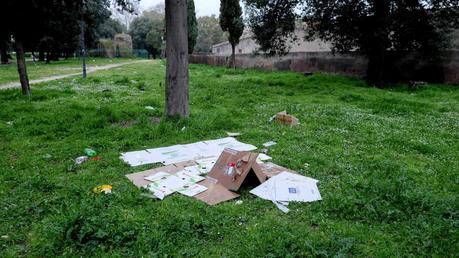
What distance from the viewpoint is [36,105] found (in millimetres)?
8297

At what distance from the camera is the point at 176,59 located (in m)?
6.70

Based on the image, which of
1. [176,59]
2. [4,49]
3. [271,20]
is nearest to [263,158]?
[176,59]

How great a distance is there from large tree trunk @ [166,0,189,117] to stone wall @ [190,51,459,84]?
31.2 feet

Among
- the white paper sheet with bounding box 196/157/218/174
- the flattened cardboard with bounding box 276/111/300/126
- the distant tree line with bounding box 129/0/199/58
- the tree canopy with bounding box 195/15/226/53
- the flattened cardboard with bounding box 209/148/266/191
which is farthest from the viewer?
the tree canopy with bounding box 195/15/226/53

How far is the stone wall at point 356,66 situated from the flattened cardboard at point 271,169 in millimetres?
10390

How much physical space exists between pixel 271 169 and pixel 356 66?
1171 centimetres

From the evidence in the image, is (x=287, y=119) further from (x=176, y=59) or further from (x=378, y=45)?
(x=378, y=45)

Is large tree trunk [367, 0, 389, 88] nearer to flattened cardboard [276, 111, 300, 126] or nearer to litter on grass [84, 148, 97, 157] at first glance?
flattened cardboard [276, 111, 300, 126]

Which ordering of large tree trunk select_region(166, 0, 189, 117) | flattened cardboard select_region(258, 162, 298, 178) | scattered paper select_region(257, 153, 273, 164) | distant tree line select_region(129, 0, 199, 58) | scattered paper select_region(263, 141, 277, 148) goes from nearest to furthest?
flattened cardboard select_region(258, 162, 298, 178), scattered paper select_region(257, 153, 273, 164), scattered paper select_region(263, 141, 277, 148), large tree trunk select_region(166, 0, 189, 117), distant tree line select_region(129, 0, 199, 58)

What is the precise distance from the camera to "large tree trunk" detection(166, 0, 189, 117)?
6570mm

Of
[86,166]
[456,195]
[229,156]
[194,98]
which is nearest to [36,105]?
[194,98]

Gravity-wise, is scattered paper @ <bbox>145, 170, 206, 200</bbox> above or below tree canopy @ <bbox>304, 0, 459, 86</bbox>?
below

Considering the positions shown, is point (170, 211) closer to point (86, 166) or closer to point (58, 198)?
point (58, 198)

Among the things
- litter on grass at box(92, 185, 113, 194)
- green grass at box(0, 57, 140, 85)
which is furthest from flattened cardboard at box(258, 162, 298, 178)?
green grass at box(0, 57, 140, 85)
